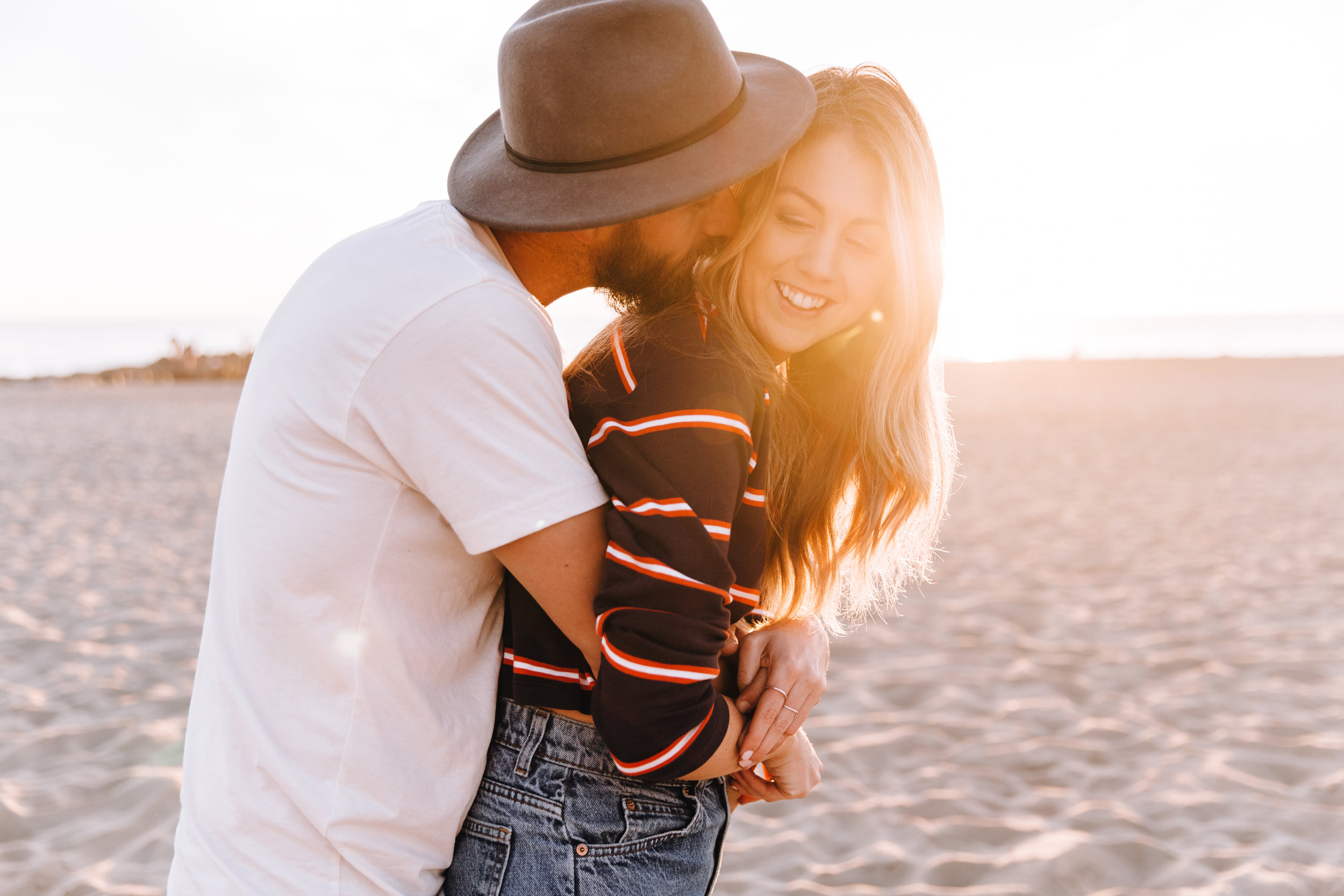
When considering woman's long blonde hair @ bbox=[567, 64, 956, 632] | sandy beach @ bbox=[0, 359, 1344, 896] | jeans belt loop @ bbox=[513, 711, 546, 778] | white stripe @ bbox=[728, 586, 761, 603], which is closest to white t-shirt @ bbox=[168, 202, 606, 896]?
jeans belt loop @ bbox=[513, 711, 546, 778]

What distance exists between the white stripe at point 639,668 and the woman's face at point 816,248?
0.98 meters

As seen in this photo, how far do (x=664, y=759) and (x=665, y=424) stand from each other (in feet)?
1.76

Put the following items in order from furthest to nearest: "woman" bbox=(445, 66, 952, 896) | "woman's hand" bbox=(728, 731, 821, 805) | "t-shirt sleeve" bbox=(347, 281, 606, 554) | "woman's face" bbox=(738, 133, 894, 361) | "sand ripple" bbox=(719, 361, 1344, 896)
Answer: "sand ripple" bbox=(719, 361, 1344, 896) < "woman's face" bbox=(738, 133, 894, 361) < "woman's hand" bbox=(728, 731, 821, 805) < "woman" bbox=(445, 66, 952, 896) < "t-shirt sleeve" bbox=(347, 281, 606, 554)

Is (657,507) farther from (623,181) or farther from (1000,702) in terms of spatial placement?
(1000,702)

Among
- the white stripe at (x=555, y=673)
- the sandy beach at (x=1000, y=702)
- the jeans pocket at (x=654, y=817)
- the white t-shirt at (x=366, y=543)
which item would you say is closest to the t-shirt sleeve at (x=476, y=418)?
the white t-shirt at (x=366, y=543)

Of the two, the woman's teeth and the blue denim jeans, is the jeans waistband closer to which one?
the blue denim jeans

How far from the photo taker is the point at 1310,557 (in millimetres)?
7539

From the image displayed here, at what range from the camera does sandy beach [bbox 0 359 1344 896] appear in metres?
3.54

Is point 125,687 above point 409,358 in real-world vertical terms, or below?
below

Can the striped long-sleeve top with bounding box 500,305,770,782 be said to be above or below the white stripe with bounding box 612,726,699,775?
above

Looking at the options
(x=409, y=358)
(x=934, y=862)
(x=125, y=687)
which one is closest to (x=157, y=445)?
(x=125, y=687)

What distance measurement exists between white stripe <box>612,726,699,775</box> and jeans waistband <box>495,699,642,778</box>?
9 centimetres

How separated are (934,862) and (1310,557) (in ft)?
19.8

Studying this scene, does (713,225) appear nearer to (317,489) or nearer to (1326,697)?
(317,489)
